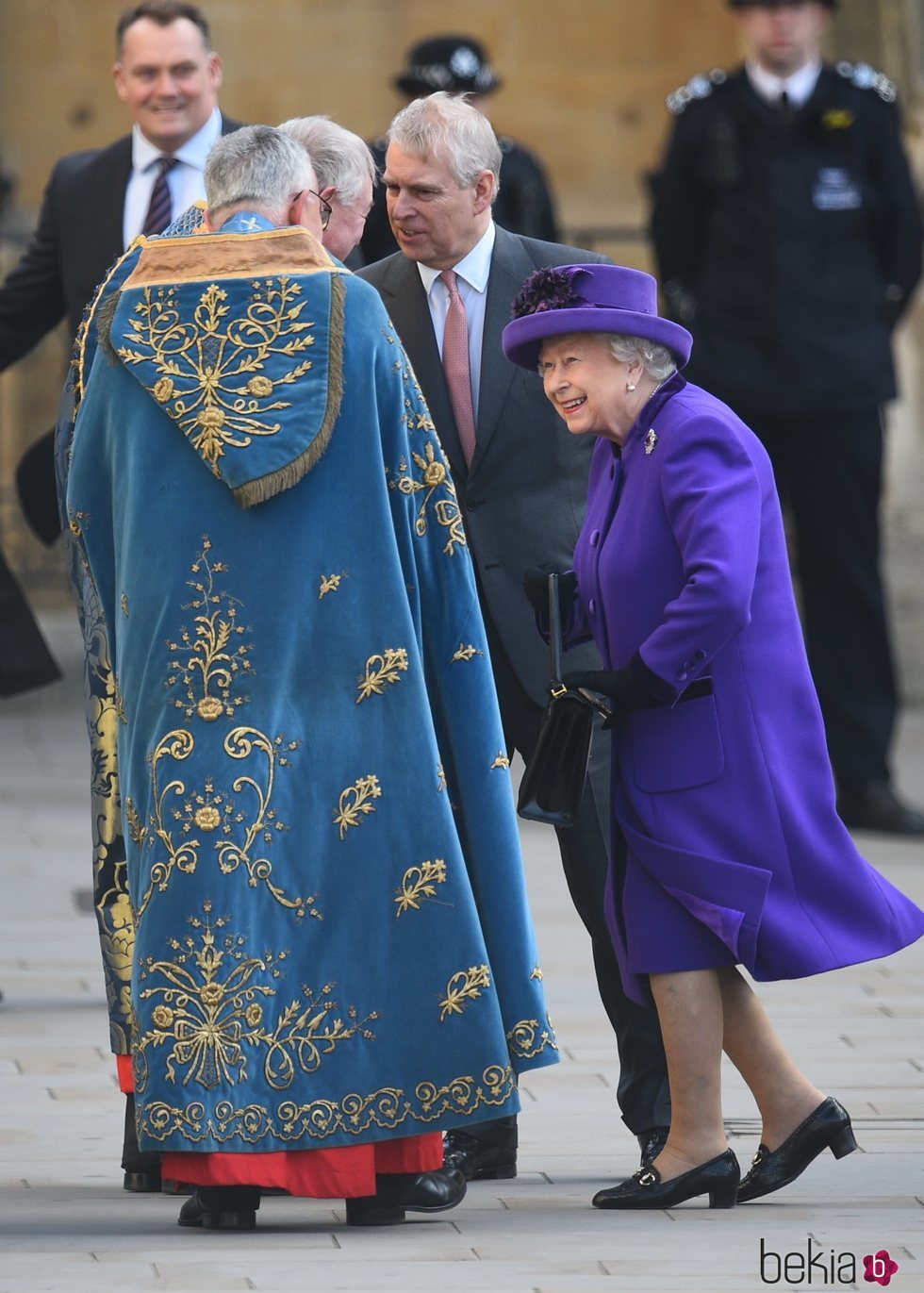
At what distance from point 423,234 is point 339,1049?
1.55m

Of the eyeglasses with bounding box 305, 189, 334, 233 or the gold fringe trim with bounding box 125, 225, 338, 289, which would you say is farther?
the eyeglasses with bounding box 305, 189, 334, 233

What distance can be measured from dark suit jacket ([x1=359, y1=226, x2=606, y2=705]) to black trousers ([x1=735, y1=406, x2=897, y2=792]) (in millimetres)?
3675

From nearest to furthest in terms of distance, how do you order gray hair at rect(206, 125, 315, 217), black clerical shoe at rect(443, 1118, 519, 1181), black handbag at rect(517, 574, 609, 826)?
gray hair at rect(206, 125, 315, 217) → black handbag at rect(517, 574, 609, 826) → black clerical shoe at rect(443, 1118, 519, 1181)

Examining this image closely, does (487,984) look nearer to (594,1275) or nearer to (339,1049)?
(339,1049)

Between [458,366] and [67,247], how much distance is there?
5.78 feet

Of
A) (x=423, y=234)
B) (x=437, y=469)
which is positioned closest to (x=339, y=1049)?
(x=437, y=469)

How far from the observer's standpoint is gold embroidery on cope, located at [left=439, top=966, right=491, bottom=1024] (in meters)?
4.20

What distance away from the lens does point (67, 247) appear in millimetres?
6516

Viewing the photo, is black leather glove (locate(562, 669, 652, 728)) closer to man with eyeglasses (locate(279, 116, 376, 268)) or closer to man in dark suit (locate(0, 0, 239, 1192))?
man with eyeglasses (locate(279, 116, 376, 268))

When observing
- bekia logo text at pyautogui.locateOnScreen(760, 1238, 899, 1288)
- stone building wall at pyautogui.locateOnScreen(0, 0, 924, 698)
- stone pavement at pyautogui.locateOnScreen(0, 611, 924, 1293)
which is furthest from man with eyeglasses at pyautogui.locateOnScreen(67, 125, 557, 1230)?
stone building wall at pyautogui.locateOnScreen(0, 0, 924, 698)

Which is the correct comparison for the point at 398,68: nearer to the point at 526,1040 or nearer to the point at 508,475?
the point at 508,475

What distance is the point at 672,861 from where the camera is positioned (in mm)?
4355

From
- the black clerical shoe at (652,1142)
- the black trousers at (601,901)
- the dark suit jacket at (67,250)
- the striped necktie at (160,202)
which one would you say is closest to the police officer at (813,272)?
the dark suit jacket at (67,250)

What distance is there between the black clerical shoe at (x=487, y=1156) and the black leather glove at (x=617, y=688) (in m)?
0.82
